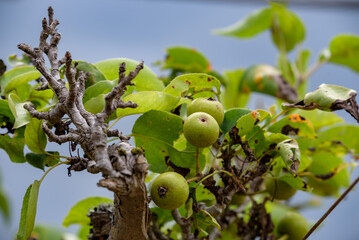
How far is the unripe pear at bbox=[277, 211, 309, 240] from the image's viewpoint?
1115mm

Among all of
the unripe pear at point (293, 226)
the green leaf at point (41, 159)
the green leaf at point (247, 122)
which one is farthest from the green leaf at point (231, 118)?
the unripe pear at point (293, 226)

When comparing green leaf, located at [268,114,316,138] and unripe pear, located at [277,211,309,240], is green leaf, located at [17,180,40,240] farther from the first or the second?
unripe pear, located at [277,211,309,240]

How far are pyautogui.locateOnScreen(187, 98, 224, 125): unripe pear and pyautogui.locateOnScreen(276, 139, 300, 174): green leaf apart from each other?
0.12 metres

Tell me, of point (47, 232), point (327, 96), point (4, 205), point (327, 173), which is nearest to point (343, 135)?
point (327, 173)

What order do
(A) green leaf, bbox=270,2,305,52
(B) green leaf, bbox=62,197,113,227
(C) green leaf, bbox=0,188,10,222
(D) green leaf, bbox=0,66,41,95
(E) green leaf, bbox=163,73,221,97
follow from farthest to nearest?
1. (C) green leaf, bbox=0,188,10,222
2. (A) green leaf, bbox=270,2,305,52
3. (B) green leaf, bbox=62,197,113,227
4. (D) green leaf, bbox=0,66,41,95
5. (E) green leaf, bbox=163,73,221,97

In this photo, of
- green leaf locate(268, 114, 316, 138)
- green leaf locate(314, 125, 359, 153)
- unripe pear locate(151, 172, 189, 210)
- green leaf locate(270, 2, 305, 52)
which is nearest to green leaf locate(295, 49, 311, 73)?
green leaf locate(270, 2, 305, 52)

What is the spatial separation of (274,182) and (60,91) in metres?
0.53

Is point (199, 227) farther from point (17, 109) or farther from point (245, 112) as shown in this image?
point (17, 109)

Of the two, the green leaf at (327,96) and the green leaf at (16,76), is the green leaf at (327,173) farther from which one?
the green leaf at (16,76)

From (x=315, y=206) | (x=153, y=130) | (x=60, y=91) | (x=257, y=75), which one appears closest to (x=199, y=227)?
(x=153, y=130)

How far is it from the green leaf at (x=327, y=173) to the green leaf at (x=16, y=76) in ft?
2.34

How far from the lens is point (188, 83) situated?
81 cm

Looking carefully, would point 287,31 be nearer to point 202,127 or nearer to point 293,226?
point 293,226

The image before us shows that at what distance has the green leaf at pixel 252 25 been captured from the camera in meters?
1.82
